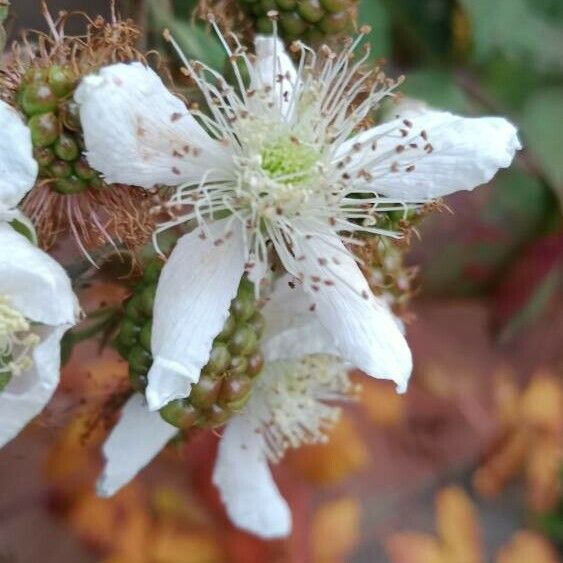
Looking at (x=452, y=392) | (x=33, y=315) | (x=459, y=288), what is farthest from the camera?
(x=452, y=392)

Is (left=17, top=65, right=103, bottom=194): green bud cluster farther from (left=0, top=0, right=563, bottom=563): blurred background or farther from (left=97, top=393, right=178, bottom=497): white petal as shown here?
(left=0, top=0, right=563, bottom=563): blurred background

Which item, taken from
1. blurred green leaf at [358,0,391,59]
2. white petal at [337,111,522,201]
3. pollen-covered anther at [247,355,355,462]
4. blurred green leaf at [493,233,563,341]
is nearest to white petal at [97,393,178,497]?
pollen-covered anther at [247,355,355,462]

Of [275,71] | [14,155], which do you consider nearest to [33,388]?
[14,155]

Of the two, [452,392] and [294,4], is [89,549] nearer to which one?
[452,392]

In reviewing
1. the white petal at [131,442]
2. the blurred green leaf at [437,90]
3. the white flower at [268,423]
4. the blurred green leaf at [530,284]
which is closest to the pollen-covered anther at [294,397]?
the white flower at [268,423]

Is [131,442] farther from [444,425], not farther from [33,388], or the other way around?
[444,425]

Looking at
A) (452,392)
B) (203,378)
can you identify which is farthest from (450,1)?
(203,378)

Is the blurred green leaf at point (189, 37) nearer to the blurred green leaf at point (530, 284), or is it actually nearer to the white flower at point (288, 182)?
the white flower at point (288, 182)
